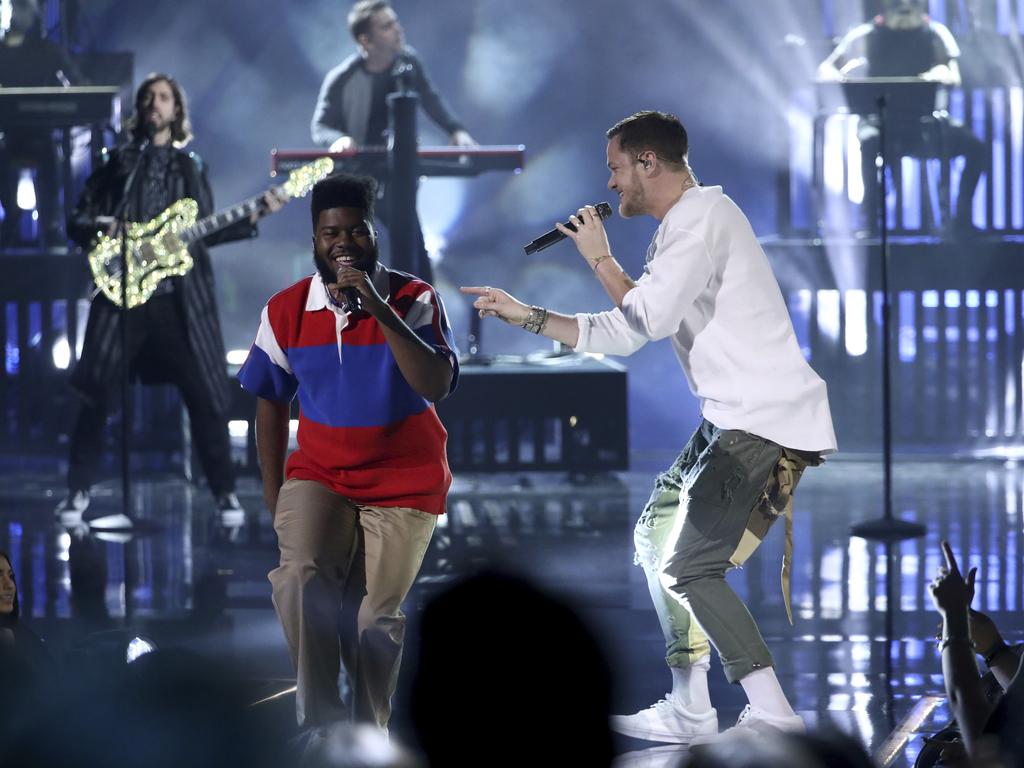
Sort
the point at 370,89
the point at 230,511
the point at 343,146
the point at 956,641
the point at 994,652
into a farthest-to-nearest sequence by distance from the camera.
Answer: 1. the point at 370,89
2. the point at 343,146
3. the point at 230,511
4. the point at 994,652
5. the point at 956,641

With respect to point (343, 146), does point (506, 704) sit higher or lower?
lower

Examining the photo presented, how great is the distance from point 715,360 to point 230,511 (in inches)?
169

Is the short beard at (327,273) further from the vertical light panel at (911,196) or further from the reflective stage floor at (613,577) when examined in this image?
the vertical light panel at (911,196)

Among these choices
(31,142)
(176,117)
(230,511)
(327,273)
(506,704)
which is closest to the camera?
(506,704)

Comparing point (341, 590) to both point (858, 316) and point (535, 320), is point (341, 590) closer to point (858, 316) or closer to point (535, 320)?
point (535, 320)

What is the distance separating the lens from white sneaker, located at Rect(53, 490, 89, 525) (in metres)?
7.18

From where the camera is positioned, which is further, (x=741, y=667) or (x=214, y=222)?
(x=214, y=222)

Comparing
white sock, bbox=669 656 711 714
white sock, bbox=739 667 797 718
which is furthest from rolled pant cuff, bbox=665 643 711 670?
white sock, bbox=739 667 797 718

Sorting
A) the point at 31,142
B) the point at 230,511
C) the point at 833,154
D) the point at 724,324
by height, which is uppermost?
the point at 31,142

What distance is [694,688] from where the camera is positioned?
11.6ft

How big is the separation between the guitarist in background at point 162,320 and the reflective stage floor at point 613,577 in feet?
1.22

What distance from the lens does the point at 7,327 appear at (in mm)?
9844

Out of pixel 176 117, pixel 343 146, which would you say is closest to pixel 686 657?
pixel 176 117

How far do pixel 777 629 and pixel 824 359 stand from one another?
5651 millimetres
